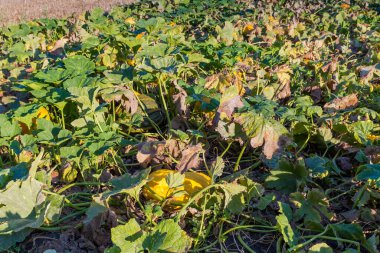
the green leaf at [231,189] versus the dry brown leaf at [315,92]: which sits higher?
the green leaf at [231,189]

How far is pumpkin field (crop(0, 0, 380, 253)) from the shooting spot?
2000 mm

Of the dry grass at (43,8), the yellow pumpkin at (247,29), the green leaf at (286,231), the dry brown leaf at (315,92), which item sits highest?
the green leaf at (286,231)

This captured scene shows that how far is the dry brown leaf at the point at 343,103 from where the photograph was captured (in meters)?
2.93

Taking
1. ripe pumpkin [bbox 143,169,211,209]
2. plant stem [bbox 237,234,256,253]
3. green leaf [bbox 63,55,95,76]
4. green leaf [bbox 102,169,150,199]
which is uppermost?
green leaf [bbox 63,55,95,76]

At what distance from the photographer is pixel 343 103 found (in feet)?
9.67

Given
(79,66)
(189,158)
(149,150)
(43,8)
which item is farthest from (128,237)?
(43,8)

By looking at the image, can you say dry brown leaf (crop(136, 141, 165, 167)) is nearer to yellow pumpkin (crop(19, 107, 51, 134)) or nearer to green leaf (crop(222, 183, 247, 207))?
green leaf (crop(222, 183, 247, 207))

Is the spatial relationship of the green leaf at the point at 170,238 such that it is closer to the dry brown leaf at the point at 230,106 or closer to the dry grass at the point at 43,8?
the dry brown leaf at the point at 230,106

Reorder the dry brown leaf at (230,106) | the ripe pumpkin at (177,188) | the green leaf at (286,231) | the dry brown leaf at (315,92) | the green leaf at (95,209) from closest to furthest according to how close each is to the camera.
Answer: the green leaf at (286,231), the green leaf at (95,209), the ripe pumpkin at (177,188), the dry brown leaf at (230,106), the dry brown leaf at (315,92)

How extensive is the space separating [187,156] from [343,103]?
123cm

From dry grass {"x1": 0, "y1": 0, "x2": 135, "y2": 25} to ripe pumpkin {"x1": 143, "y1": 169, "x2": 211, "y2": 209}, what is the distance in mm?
5315

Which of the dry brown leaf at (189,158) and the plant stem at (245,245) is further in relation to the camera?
Result: the dry brown leaf at (189,158)

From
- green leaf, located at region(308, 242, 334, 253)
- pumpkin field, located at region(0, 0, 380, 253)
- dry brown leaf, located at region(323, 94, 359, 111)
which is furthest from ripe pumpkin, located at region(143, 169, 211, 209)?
dry brown leaf, located at region(323, 94, 359, 111)

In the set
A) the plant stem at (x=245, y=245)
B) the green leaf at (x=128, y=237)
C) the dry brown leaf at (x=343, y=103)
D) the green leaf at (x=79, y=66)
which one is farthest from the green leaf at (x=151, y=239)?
the dry brown leaf at (x=343, y=103)
